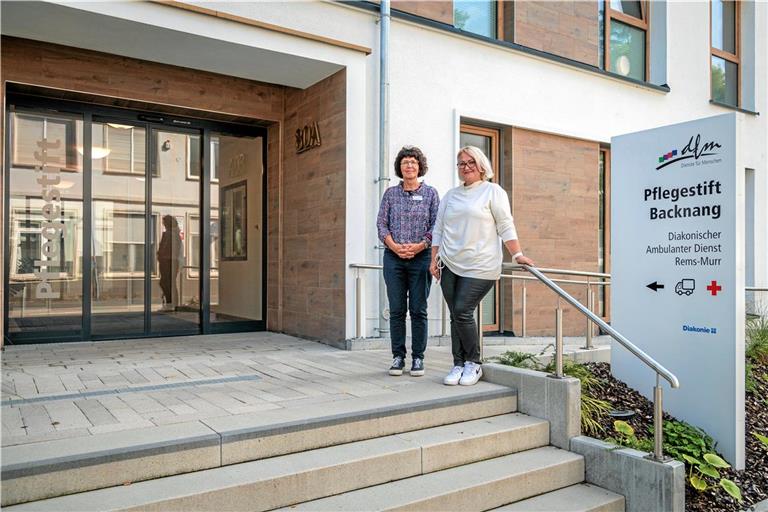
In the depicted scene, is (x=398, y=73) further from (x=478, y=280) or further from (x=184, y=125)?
(x=478, y=280)

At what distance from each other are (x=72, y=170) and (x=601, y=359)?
6.02 metres

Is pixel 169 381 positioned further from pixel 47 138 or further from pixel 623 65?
pixel 623 65

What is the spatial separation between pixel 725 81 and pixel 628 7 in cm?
300

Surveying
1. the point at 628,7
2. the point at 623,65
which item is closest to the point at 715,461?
the point at 623,65

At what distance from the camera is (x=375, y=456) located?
3488 millimetres

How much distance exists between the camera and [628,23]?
9.89 meters

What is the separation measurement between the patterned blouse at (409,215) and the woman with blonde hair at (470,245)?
8.8 inches

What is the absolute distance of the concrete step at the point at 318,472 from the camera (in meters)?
2.85

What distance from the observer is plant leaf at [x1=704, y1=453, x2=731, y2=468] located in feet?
13.4

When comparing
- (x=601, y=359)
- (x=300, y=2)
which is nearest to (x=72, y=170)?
(x=300, y=2)

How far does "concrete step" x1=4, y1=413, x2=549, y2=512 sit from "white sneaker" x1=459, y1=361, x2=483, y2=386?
1.14ft

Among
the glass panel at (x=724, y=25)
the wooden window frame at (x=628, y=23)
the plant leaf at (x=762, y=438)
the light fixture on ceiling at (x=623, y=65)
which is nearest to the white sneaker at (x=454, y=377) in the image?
the plant leaf at (x=762, y=438)

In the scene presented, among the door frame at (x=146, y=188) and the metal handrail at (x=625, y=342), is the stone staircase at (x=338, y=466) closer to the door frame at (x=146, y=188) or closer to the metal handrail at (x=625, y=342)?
the metal handrail at (x=625, y=342)

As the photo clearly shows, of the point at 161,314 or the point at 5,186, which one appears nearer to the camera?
the point at 5,186
